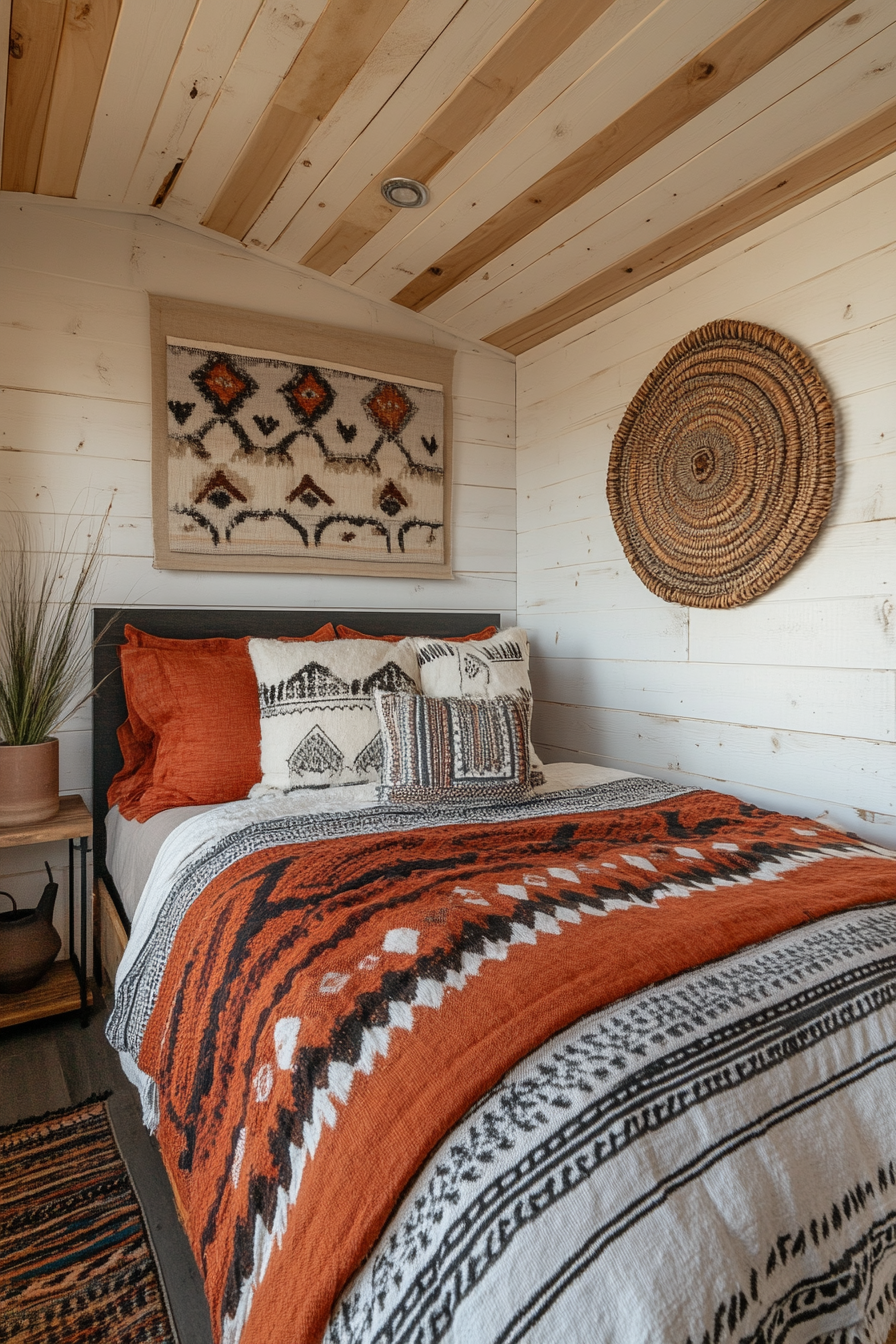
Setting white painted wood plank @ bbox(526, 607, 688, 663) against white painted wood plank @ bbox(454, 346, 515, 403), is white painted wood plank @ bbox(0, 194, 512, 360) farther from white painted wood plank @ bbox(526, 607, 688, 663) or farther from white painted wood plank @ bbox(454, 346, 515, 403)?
white painted wood plank @ bbox(526, 607, 688, 663)

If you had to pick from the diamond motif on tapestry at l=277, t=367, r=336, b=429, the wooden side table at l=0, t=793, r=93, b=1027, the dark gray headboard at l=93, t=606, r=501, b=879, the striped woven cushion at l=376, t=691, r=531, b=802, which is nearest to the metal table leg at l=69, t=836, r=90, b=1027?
the wooden side table at l=0, t=793, r=93, b=1027

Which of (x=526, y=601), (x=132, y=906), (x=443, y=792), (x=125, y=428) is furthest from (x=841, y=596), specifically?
(x=125, y=428)

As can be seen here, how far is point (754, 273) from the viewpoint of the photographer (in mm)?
2139

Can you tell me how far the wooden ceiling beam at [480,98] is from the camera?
1.55 meters

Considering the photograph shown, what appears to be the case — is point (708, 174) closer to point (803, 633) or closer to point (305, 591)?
point (803, 633)

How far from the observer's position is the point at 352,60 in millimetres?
1710

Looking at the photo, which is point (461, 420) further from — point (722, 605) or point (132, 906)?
point (132, 906)

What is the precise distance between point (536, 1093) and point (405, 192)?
2.23 m

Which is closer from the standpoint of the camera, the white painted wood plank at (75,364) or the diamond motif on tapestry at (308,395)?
the white painted wood plank at (75,364)

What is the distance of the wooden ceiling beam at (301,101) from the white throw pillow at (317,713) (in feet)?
4.18

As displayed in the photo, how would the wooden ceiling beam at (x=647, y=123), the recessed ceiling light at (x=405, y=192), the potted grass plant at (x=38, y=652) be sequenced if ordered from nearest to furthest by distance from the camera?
the wooden ceiling beam at (x=647, y=123), the potted grass plant at (x=38, y=652), the recessed ceiling light at (x=405, y=192)

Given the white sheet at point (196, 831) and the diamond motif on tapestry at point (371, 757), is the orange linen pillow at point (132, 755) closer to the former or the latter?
the white sheet at point (196, 831)

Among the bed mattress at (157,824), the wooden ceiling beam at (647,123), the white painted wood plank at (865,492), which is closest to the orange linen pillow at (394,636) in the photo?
the bed mattress at (157,824)

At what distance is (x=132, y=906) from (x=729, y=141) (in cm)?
226
